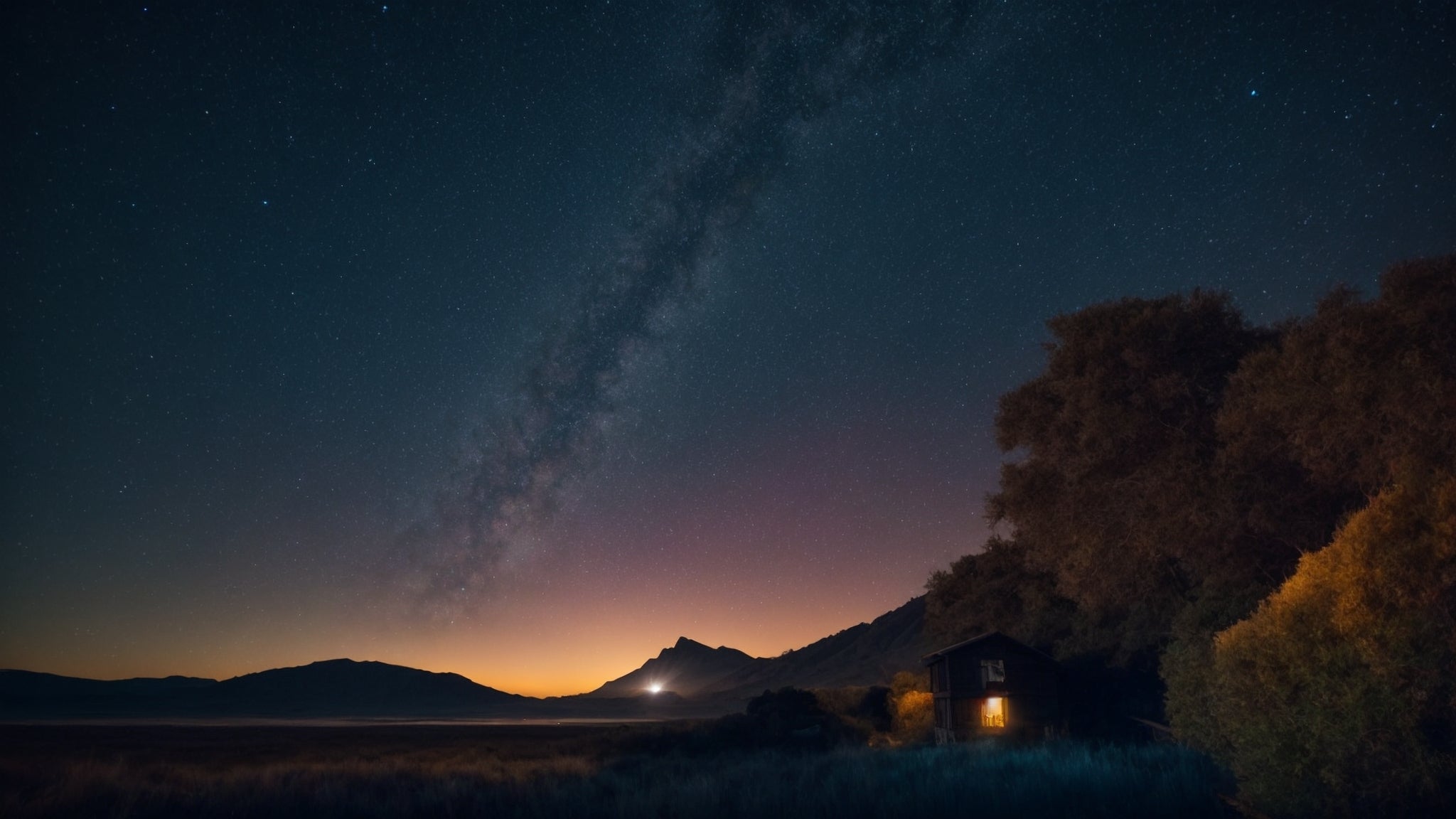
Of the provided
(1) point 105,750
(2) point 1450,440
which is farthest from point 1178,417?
(1) point 105,750

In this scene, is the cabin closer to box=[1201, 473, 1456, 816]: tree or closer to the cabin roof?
the cabin roof

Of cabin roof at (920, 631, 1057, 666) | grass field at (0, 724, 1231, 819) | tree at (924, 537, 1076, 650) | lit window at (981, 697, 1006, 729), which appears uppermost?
tree at (924, 537, 1076, 650)

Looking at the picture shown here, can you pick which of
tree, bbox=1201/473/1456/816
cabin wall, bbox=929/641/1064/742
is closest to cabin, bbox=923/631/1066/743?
cabin wall, bbox=929/641/1064/742

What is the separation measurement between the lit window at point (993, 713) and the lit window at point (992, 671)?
0.81 m

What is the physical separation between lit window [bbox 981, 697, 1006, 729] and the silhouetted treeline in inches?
250

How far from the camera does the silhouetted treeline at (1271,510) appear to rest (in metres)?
10.1

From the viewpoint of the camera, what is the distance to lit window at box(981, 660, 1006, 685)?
32344mm

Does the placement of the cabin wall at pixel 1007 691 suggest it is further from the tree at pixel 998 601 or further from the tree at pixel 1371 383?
the tree at pixel 1371 383

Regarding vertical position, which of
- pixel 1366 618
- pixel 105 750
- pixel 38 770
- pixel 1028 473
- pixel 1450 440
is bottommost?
pixel 105 750

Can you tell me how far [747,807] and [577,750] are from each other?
1109 inches

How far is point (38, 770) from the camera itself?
1888 centimetres

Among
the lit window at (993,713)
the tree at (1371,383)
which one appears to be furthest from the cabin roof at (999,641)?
the tree at (1371,383)

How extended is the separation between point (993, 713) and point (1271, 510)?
67.6 feet

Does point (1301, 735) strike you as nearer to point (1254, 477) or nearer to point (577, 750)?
point (1254, 477)
